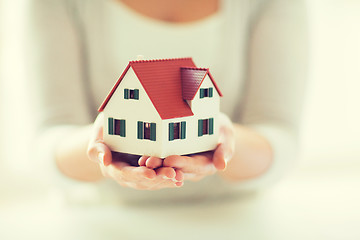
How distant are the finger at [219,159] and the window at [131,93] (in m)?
0.09

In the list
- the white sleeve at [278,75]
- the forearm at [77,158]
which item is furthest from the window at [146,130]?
the white sleeve at [278,75]

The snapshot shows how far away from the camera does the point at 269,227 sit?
0.70m

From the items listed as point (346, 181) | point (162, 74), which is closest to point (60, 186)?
point (162, 74)

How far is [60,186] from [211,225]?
0.20 meters

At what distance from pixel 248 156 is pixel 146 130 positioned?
0.25 m

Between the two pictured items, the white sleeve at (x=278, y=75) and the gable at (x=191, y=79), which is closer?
the gable at (x=191, y=79)

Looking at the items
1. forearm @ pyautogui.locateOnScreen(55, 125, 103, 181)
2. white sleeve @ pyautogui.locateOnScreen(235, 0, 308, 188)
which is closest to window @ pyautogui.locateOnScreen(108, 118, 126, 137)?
forearm @ pyautogui.locateOnScreen(55, 125, 103, 181)

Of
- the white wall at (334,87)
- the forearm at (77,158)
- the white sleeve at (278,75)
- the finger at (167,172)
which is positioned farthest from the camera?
the white wall at (334,87)

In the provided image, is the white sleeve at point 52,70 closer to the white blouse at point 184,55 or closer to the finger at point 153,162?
the white blouse at point 184,55

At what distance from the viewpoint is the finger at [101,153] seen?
45 cm

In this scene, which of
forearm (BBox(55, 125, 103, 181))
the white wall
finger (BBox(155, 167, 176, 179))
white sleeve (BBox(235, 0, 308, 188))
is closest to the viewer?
finger (BBox(155, 167, 176, 179))

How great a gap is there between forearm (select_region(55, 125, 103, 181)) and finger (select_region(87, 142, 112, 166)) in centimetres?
13

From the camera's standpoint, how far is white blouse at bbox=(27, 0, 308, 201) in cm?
71

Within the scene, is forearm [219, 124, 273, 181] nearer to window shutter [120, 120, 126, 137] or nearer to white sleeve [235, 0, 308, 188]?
white sleeve [235, 0, 308, 188]
